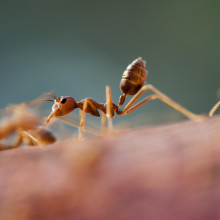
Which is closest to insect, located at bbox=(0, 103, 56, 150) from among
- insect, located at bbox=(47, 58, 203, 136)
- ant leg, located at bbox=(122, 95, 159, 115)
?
insect, located at bbox=(47, 58, 203, 136)

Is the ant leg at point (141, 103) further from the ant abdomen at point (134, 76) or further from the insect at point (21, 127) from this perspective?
the insect at point (21, 127)

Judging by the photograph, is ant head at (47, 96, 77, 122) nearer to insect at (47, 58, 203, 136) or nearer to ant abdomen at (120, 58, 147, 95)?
insect at (47, 58, 203, 136)

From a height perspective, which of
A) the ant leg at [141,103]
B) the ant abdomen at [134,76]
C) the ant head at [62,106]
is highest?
the ant abdomen at [134,76]

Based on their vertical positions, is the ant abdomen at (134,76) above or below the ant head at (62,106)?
above

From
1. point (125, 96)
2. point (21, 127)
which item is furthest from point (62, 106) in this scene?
point (125, 96)

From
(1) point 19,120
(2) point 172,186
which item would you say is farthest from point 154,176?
(1) point 19,120

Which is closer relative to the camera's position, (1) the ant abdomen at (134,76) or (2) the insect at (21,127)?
(2) the insect at (21,127)

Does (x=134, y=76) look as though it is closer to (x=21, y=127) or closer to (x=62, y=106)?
(x=62, y=106)

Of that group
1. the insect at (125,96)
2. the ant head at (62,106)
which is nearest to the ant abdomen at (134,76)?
the insect at (125,96)
